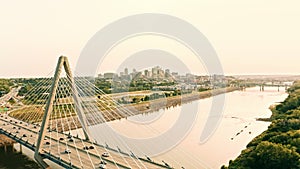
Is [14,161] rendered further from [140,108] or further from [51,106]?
[140,108]

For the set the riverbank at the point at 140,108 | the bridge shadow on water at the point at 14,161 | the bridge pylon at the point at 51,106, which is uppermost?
the bridge pylon at the point at 51,106

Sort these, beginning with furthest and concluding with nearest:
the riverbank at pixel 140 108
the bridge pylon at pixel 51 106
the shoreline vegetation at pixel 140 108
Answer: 1. the shoreline vegetation at pixel 140 108
2. the riverbank at pixel 140 108
3. the bridge pylon at pixel 51 106

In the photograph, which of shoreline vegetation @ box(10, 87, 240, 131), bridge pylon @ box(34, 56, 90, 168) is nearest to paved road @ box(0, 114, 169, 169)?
bridge pylon @ box(34, 56, 90, 168)

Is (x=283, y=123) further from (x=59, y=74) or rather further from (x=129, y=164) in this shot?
(x=59, y=74)

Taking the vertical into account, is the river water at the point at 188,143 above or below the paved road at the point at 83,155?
below

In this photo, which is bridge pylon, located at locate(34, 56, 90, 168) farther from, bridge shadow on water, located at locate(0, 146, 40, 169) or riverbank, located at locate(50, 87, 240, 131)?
riverbank, located at locate(50, 87, 240, 131)

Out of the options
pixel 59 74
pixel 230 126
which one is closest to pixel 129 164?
pixel 59 74

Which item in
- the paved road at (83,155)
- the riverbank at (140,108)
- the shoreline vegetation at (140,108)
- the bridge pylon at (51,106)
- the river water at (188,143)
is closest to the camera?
the paved road at (83,155)

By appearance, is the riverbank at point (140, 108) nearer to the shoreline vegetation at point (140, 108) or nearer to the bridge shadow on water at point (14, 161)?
the shoreline vegetation at point (140, 108)

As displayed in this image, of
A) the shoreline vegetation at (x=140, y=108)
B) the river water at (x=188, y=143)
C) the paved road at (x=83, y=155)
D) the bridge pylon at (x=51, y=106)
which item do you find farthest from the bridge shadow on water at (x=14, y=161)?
the shoreline vegetation at (x=140, y=108)
